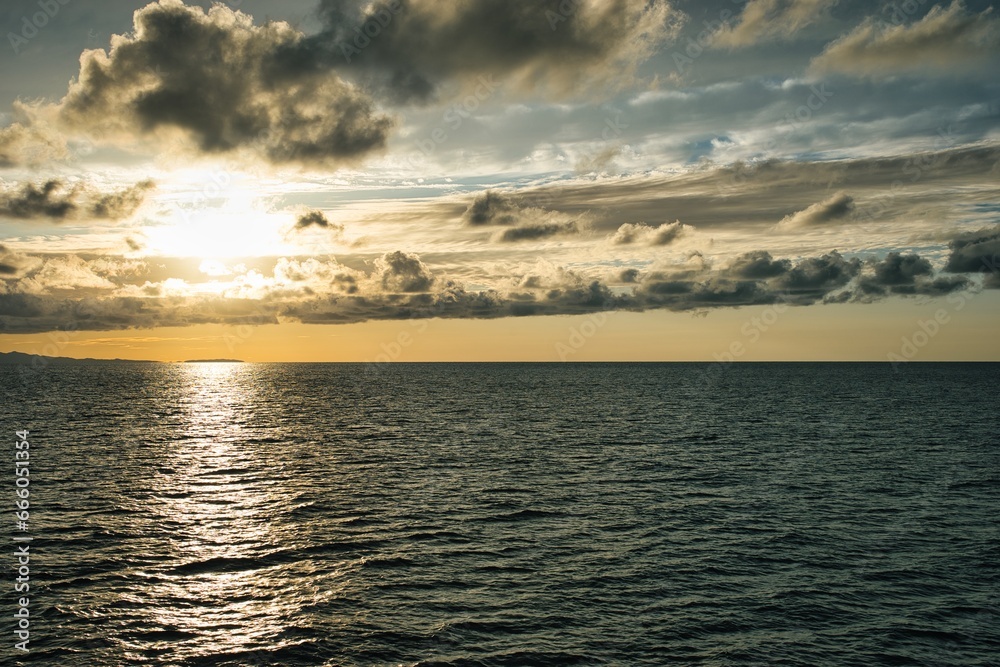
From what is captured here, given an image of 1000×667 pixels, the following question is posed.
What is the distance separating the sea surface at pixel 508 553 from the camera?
24438mm

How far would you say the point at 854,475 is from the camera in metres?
56.5

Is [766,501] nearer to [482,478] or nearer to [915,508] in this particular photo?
[915,508]

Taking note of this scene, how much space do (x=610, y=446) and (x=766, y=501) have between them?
2778 cm

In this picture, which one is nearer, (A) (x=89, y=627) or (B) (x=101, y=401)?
(A) (x=89, y=627)

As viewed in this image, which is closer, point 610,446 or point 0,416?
point 610,446

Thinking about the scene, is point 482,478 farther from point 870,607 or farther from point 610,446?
point 870,607

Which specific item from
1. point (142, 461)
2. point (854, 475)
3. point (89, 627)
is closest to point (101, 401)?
point (142, 461)

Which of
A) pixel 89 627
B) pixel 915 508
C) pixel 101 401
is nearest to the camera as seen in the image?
pixel 89 627

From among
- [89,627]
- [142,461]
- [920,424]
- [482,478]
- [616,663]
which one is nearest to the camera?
[616,663]

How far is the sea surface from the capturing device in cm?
2444

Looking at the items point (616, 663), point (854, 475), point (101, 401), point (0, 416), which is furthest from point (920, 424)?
point (101, 401)

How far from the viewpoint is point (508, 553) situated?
3447cm

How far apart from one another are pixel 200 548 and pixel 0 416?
90318 mm

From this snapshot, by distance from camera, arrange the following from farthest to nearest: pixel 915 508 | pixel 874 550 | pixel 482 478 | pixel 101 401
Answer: pixel 101 401
pixel 482 478
pixel 915 508
pixel 874 550
